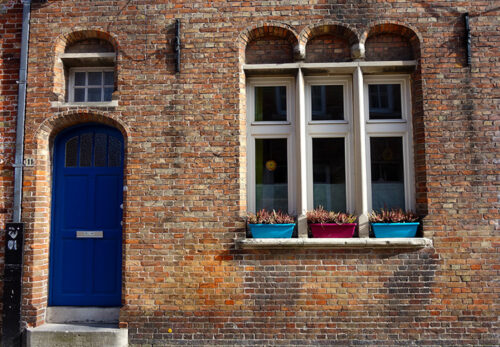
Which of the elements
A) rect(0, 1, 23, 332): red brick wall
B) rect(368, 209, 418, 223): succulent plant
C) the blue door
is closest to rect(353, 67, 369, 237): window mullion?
rect(368, 209, 418, 223): succulent plant

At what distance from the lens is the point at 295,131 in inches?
213

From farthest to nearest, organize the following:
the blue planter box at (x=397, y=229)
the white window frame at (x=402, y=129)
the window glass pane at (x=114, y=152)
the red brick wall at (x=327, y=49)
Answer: the window glass pane at (x=114, y=152) < the red brick wall at (x=327, y=49) < the white window frame at (x=402, y=129) < the blue planter box at (x=397, y=229)

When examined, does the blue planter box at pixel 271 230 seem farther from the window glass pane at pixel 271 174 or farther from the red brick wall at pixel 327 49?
the red brick wall at pixel 327 49

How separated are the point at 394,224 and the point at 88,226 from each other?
426 centimetres

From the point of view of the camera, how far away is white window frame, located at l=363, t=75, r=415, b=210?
5.30 m

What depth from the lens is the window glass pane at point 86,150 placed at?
18.2 ft

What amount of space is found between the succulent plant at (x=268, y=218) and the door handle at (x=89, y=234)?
2165 millimetres

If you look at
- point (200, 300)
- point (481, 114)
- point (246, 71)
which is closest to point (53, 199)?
point (200, 300)

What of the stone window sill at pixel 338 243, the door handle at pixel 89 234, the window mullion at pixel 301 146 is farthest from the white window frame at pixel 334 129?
the door handle at pixel 89 234

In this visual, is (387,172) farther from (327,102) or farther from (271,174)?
(271,174)

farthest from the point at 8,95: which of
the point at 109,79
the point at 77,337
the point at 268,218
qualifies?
the point at 268,218

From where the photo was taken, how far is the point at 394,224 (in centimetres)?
496

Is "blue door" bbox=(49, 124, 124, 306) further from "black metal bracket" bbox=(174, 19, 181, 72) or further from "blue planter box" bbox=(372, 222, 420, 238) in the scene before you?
"blue planter box" bbox=(372, 222, 420, 238)

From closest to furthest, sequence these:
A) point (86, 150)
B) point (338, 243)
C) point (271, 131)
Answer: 1. point (338, 243)
2. point (271, 131)
3. point (86, 150)
